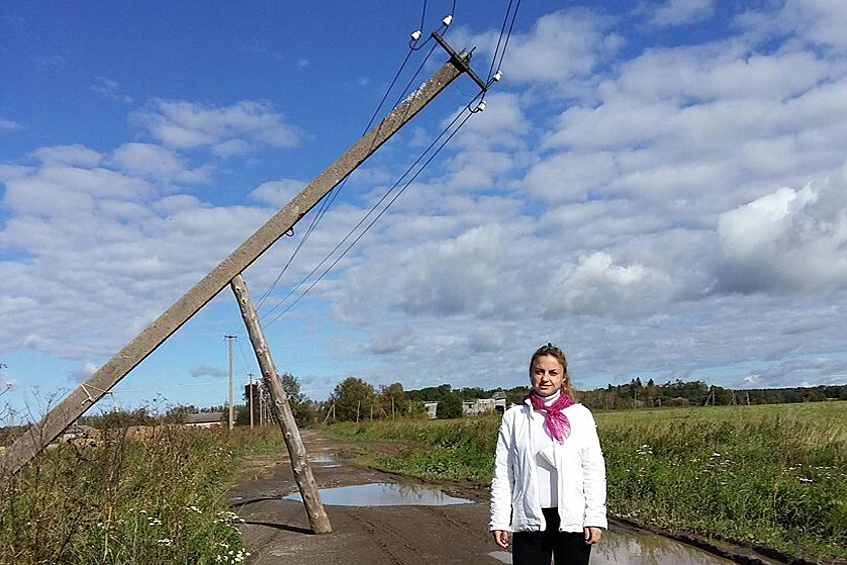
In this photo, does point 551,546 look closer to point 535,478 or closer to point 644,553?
point 535,478

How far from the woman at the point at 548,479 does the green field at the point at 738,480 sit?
563 cm

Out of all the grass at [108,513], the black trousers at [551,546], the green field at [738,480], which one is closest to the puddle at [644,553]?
the green field at [738,480]

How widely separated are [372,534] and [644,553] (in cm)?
360

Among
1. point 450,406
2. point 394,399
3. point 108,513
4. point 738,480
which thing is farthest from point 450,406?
point 108,513

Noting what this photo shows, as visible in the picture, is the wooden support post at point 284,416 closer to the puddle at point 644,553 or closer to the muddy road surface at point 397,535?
the muddy road surface at point 397,535

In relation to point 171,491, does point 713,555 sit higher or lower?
lower

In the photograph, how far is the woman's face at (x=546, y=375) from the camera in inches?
176

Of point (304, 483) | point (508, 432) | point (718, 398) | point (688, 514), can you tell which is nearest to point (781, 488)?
point (688, 514)

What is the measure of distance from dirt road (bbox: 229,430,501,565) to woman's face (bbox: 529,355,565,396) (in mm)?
4798

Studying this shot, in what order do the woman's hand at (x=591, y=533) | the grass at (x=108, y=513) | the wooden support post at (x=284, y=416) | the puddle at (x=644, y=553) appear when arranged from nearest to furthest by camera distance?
the woman's hand at (x=591, y=533) < the grass at (x=108, y=513) < the puddle at (x=644, y=553) < the wooden support post at (x=284, y=416)

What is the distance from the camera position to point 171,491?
349 inches

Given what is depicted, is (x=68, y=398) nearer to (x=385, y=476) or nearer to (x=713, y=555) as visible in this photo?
(x=713, y=555)

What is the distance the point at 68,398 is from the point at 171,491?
2.37m

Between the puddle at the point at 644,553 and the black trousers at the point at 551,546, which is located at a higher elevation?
the black trousers at the point at 551,546
